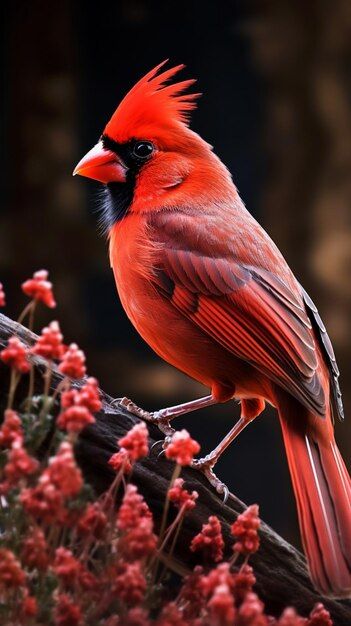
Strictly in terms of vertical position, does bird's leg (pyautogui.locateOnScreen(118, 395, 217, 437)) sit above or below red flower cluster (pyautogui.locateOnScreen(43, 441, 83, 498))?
below

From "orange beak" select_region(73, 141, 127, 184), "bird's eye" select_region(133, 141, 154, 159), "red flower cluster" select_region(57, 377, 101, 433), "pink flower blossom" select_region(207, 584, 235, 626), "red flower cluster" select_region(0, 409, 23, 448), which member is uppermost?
"bird's eye" select_region(133, 141, 154, 159)

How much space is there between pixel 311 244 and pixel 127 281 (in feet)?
4.49

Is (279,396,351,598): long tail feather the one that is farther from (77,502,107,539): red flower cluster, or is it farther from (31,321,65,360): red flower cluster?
(31,321,65,360): red flower cluster

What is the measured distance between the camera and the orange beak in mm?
1822

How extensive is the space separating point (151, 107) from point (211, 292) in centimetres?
39

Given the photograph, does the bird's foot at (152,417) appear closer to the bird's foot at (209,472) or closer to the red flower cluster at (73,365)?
the bird's foot at (209,472)

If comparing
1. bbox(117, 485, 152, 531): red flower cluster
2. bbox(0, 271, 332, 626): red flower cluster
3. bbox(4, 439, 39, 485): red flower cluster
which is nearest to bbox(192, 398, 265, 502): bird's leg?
bbox(0, 271, 332, 626): red flower cluster

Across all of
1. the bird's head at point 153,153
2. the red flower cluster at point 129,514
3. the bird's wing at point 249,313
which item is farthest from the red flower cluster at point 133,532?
the bird's head at point 153,153

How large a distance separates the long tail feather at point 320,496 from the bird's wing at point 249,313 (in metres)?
0.05

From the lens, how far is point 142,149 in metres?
1.82

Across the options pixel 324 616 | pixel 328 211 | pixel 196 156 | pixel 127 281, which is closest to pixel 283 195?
pixel 328 211

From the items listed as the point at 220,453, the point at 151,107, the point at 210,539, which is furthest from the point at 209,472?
the point at 151,107

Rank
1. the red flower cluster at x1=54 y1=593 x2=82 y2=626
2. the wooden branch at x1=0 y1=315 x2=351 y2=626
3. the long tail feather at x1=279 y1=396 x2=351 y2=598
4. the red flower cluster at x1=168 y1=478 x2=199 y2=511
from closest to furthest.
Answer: the red flower cluster at x1=54 y1=593 x2=82 y2=626
the red flower cluster at x1=168 y1=478 x2=199 y2=511
the long tail feather at x1=279 y1=396 x2=351 y2=598
the wooden branch at x1=0 y1=315 x2=351 y2=626

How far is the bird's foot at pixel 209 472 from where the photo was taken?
62.7 inches
